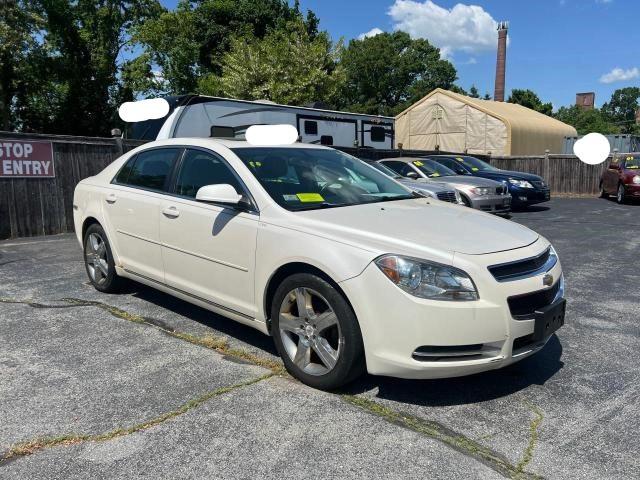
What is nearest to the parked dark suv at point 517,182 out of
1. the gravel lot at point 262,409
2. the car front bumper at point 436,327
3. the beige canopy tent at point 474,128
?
the gravel lot at point 262,409

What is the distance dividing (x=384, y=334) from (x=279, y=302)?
79 centimetres

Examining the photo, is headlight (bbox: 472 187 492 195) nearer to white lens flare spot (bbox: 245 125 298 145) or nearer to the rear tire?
white lens flare spot (bbox: 245 125 298 145)

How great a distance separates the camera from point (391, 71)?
198ft

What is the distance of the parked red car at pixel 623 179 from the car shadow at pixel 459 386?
13.9 metres

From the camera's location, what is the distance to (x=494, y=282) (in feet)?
9.76

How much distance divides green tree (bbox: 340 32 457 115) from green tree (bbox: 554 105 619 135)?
1892 centimetres

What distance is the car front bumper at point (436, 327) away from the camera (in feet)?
9.55

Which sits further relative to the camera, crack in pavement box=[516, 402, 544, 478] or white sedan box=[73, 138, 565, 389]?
Answer: white sedan box=[73, 138, 565, 389]

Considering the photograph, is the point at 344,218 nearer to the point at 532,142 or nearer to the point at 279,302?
the point at 279,302

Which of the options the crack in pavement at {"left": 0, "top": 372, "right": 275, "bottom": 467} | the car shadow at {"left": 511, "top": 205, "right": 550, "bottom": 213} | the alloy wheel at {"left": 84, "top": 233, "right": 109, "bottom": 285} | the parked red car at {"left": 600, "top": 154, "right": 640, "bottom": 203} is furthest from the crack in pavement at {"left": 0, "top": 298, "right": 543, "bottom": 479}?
the parked red car at {"left": 600, "top": 154, "right": 640, "bottom": 203}

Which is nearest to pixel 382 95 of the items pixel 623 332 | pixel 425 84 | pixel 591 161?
pixel 425 84

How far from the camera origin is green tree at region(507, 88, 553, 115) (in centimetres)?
5734

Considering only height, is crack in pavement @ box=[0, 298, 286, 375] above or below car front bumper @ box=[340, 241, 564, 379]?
below

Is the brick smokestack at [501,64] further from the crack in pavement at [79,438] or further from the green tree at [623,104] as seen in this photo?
the green tree at [623,104]
